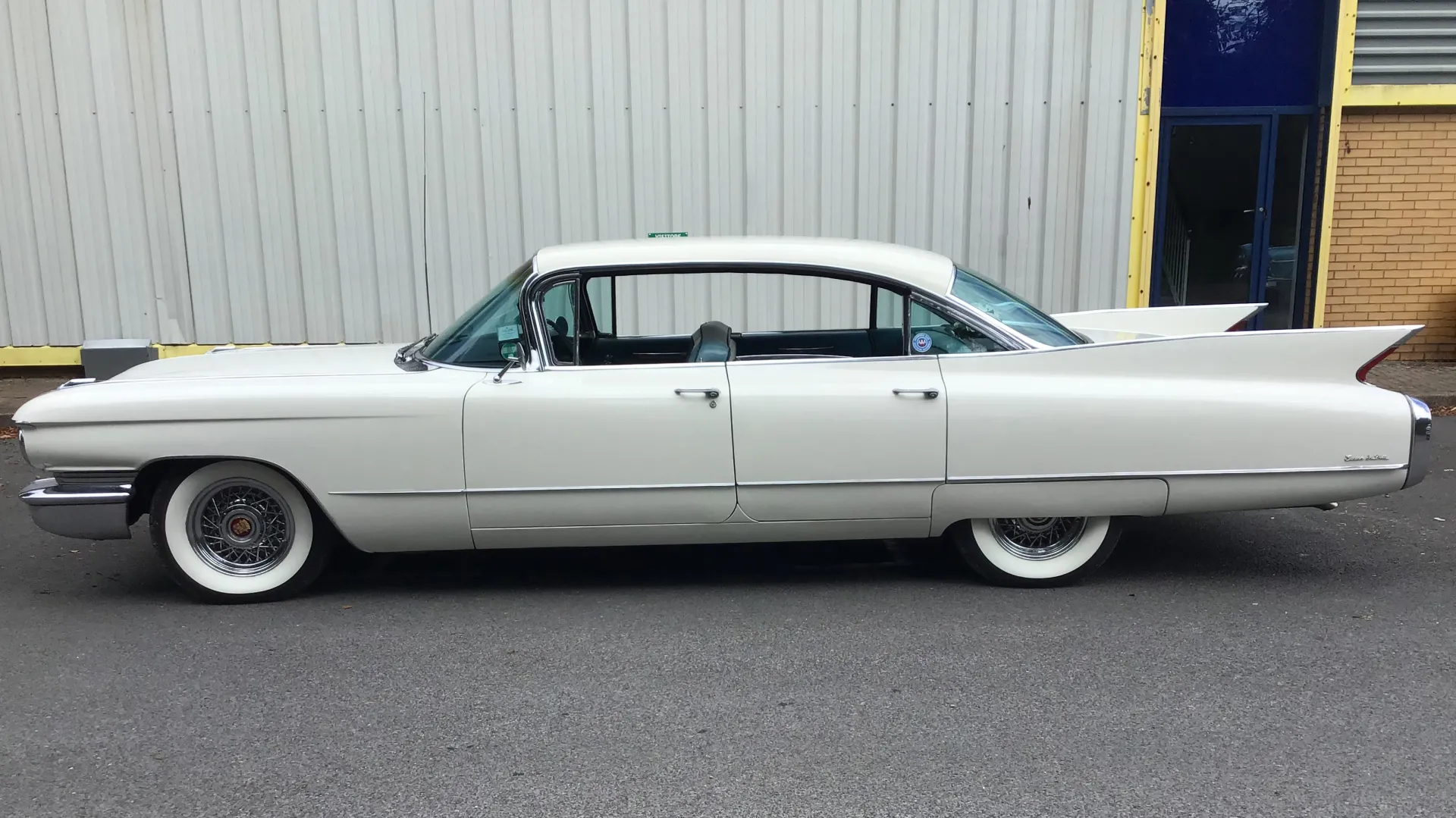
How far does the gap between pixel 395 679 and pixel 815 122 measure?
671cm

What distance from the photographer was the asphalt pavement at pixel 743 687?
3006mm

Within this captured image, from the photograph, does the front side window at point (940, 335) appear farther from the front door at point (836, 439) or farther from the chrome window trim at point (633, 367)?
the chrome window trim at point (633, 367)

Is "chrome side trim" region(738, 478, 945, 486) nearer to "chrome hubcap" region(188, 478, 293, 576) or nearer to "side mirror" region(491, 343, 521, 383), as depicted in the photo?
"side mirror" region(491, 343, 521, 383)

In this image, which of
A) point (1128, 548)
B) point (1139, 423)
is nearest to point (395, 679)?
point (1139, 423)

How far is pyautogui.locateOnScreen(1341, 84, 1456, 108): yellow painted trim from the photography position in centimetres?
941

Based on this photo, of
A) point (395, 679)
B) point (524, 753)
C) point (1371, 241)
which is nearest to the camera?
point (524, 753)

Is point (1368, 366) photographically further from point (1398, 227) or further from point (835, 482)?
point (1398, 227)

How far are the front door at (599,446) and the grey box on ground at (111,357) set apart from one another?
Answer: 551 cm

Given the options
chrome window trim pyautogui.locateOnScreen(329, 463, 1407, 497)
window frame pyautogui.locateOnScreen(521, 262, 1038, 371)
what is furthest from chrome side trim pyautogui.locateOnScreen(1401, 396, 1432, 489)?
window frame pyautogui.locateOnScreen(521, 262, 1038, 371)

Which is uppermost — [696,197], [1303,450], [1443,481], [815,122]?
→ [815,122]

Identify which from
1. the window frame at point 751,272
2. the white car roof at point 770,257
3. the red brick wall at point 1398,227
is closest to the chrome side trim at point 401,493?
the window frame at point 751,272

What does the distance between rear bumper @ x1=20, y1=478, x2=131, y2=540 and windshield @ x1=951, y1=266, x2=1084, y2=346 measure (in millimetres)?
3548

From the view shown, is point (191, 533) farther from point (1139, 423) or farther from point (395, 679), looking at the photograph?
point (1139, 423)

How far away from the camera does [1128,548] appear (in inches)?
203
